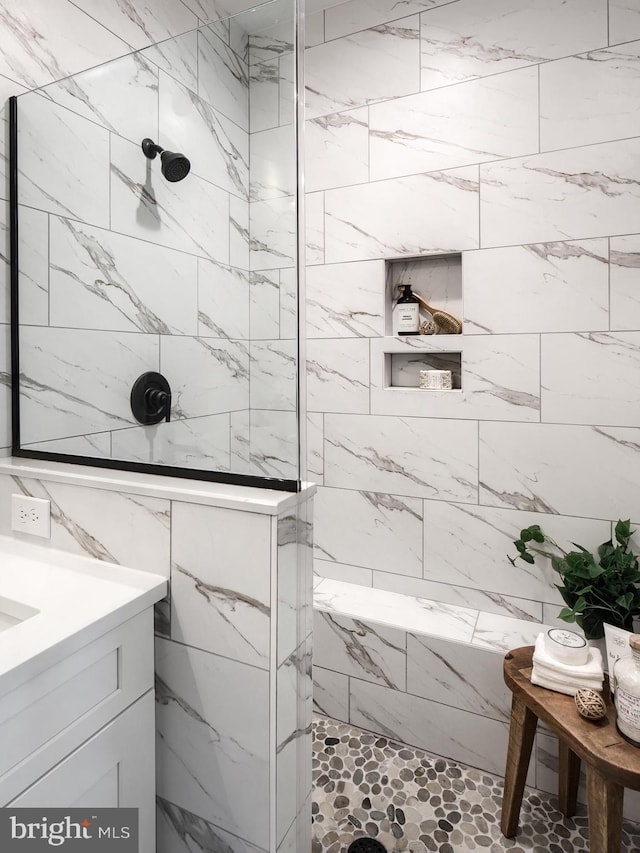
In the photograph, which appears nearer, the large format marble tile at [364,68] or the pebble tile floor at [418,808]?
the pebble tile floor at [418,808]

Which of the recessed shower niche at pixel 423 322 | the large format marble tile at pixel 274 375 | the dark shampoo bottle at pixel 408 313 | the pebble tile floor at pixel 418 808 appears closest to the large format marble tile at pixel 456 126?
the recessed shower niche at pixel 423 322

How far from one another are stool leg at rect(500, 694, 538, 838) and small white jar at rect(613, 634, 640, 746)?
0.81 ft

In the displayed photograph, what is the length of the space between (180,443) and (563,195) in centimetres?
149

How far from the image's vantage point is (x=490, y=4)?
5.92 ft

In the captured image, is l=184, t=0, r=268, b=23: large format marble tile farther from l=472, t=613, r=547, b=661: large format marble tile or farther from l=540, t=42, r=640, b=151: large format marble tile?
l=472, t=613, r=547, b=661: large format marble tile

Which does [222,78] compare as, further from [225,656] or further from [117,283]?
[225,656]

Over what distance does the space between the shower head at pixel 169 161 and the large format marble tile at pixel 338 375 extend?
1056mm

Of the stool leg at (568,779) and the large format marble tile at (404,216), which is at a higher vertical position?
the large format marble tile at (404,216)

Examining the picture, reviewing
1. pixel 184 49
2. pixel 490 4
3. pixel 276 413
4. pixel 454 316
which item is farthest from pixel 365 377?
pixel 490 4

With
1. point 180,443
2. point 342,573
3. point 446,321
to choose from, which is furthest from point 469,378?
point 180,443

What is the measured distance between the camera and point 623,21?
5.34ft

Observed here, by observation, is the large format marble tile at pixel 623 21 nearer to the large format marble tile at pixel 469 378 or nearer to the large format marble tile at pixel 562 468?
the large format marble tile at pixel 469 378

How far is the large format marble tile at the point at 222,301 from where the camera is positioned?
1082mm

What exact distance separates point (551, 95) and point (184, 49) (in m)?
1.26
